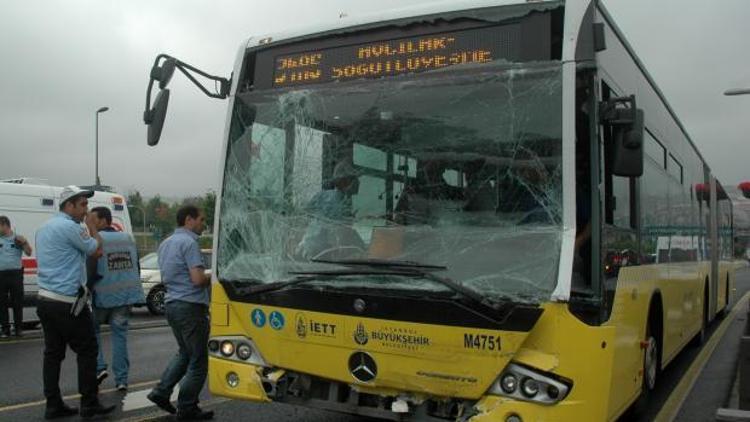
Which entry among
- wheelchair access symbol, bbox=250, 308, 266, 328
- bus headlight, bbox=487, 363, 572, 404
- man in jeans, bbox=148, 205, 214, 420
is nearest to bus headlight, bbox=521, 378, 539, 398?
bus headlight, bbox=487, 363, 572, 404

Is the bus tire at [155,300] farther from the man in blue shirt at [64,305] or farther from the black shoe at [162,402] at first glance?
the black shoe at [162,402]

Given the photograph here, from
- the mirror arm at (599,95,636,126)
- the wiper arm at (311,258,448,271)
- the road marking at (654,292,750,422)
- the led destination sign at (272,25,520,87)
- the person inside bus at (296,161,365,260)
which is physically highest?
the led destination sign at (272,25,520,87)

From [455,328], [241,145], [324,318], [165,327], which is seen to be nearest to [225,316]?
[324,318]

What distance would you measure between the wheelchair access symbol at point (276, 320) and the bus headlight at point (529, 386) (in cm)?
138

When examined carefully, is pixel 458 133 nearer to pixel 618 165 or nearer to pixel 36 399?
Result: pixel 618 165

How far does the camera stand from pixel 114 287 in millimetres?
6977

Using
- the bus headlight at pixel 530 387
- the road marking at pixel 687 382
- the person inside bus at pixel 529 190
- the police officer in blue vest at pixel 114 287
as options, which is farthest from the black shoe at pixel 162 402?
the road marking at pixel 687 382

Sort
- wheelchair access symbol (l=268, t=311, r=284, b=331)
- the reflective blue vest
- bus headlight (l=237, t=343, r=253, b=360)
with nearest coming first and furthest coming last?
wheelchair access symbol (l=268, t=311, r=284, b=331) < bus headlight (l=237, t=343, r=253, b=360) < the reflective blue vest

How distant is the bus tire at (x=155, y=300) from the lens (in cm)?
1514

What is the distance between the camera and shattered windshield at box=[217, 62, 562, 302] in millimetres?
3969

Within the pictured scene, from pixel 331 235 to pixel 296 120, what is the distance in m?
0.87

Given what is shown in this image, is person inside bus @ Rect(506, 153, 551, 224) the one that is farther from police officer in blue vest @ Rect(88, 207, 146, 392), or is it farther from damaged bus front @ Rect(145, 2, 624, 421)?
police officer in blue vest @ Rect(88, 207, 146, 392)

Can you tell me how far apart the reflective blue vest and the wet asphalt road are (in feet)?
3.01

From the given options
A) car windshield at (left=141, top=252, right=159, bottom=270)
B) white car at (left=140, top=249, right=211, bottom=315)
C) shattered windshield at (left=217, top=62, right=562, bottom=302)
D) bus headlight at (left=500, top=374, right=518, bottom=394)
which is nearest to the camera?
bus headlight at (left=500, top=374, right=518, bottom=394)
